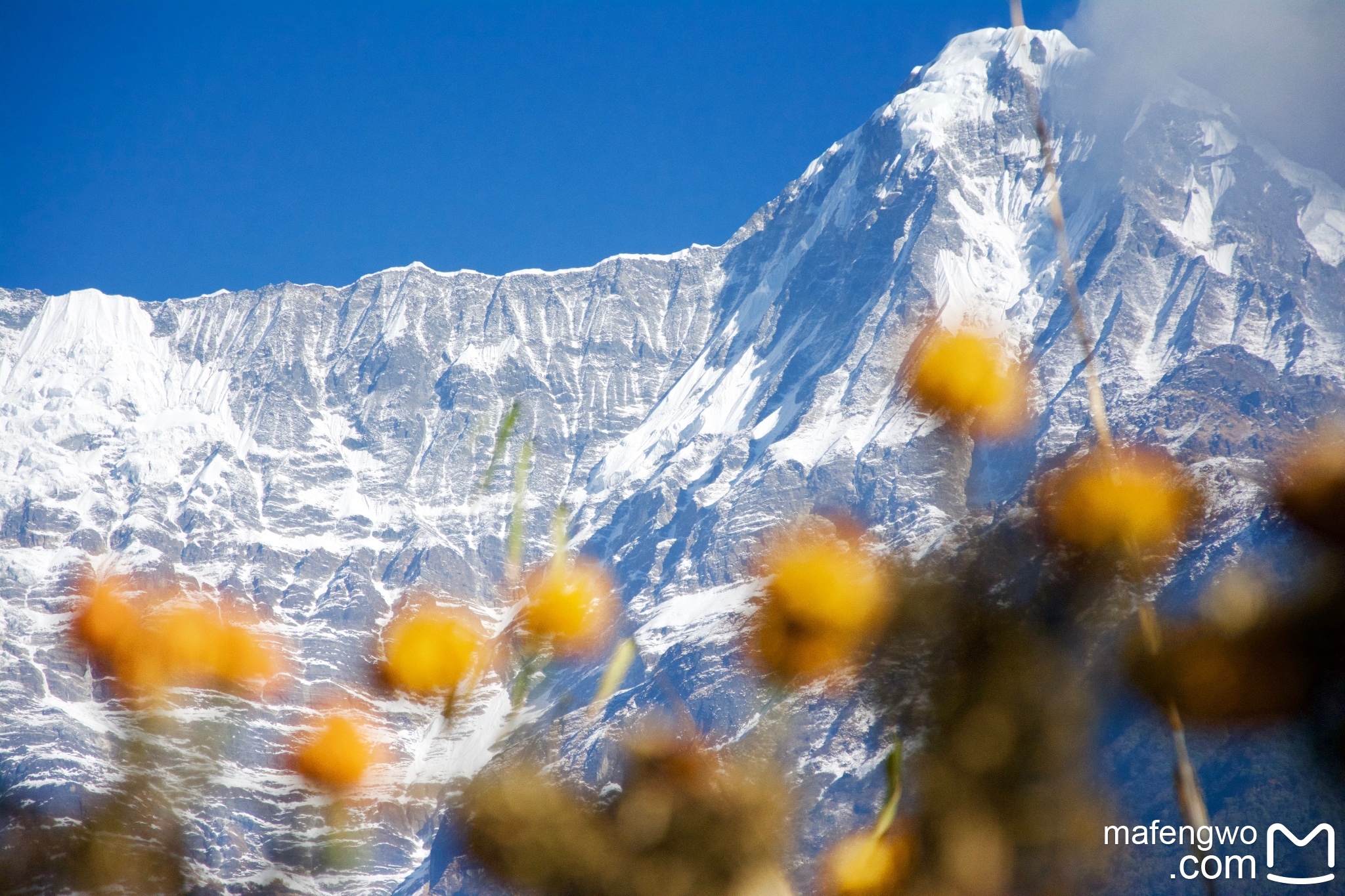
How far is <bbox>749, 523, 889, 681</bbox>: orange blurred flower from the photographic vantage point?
3553 centimetres

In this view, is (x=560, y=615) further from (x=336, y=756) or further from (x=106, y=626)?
(x=336, y=756)

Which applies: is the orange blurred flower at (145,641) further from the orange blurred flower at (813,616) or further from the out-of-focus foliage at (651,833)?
the orange blurred flower at (813,616)

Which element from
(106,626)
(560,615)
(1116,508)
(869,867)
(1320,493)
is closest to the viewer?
(869,867)

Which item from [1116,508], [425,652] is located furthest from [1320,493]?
[425,652]

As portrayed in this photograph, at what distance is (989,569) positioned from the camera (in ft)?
121

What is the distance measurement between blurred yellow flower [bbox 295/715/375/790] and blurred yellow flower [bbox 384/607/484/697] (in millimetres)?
10000

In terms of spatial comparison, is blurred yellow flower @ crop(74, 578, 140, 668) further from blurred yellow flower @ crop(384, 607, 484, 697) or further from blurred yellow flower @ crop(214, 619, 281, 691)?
blurred yellow flower @ crop(384, 607, 484, 697)

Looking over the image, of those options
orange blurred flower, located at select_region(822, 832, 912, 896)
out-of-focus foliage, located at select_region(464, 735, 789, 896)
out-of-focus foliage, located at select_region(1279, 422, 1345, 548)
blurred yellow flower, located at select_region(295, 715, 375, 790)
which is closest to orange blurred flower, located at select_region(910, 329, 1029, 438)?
out-of-focus foliage, located at select_region(1279, 422, 1345, 548)

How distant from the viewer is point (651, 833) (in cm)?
3412

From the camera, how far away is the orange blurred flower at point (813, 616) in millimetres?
35531

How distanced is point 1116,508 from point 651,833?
1662cm

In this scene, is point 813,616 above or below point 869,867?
Answer: above

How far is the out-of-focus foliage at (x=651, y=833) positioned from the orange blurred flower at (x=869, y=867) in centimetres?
153

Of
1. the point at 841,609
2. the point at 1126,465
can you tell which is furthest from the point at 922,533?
the point at 841,609
